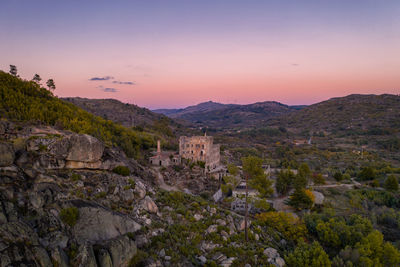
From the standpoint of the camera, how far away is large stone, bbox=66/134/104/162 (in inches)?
850

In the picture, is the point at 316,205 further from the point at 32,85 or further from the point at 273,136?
the point at 273,136

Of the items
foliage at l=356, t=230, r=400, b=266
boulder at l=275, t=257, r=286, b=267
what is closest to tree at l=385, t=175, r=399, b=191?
foliage at l=356, t=230, r=400, b=266

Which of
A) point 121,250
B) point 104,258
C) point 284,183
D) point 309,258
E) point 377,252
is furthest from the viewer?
point 284,183

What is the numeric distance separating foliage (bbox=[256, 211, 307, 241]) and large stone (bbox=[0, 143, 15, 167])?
87.0ft

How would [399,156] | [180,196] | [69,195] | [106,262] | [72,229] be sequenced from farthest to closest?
[399,156] < [180,196] < [69,195] < [72,229] < [106,262]

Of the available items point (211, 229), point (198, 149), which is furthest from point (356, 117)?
point (211, 229)

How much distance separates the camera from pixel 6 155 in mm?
16531

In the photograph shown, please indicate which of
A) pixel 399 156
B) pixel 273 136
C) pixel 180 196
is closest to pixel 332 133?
pixel 273 136

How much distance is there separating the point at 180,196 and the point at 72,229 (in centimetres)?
1456

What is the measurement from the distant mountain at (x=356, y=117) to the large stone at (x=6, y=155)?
485 ft

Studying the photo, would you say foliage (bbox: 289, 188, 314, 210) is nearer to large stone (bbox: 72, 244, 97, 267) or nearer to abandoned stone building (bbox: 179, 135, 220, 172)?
abandoned stone building (bbox: 179, 135, 220, 172)

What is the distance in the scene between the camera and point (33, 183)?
1619cm

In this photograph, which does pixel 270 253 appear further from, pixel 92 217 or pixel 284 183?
pixel 284 183

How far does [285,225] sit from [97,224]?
23055 millimetres
